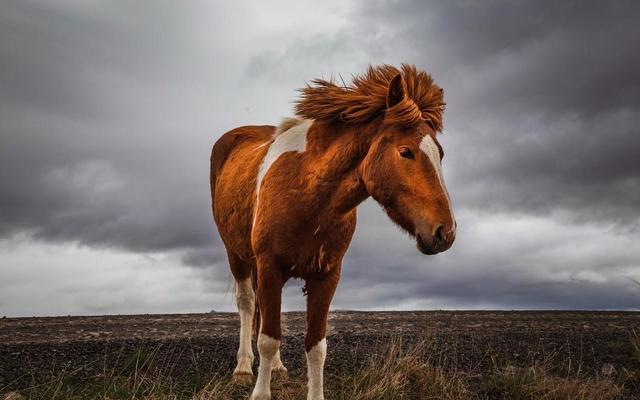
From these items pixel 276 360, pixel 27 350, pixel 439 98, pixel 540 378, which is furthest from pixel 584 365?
pixel 27 350

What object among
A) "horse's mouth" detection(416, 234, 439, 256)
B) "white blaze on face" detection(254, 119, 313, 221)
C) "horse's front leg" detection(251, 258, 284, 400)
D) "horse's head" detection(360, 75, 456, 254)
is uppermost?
"white blaze on face" detection(254, 119, 313, 221)

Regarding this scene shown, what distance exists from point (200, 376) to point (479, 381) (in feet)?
10.7

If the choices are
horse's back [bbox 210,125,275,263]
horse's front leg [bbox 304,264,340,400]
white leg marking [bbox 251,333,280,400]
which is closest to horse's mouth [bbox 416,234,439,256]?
horse's front leg [bbox 304,264,340,400]

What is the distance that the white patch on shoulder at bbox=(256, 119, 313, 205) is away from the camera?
545 cm

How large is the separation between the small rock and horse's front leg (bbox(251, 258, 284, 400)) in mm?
4597

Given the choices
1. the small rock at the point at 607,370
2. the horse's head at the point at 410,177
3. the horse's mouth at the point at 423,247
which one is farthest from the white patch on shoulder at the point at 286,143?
the small rock at the point at 607,370

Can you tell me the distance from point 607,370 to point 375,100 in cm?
526

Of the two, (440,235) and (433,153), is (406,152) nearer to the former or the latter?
(433,153)

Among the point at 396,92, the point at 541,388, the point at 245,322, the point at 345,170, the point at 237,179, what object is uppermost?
the point at 396,92

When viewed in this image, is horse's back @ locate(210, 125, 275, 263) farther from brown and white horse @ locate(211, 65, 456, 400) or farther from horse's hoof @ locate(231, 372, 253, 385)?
horse's hoof @ locate(231, 372, 253, 385)

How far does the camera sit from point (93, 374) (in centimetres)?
679

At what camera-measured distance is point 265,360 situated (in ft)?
17.6

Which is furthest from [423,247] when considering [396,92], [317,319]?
[317,319]

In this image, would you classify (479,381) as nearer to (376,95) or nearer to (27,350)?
(376,95)
